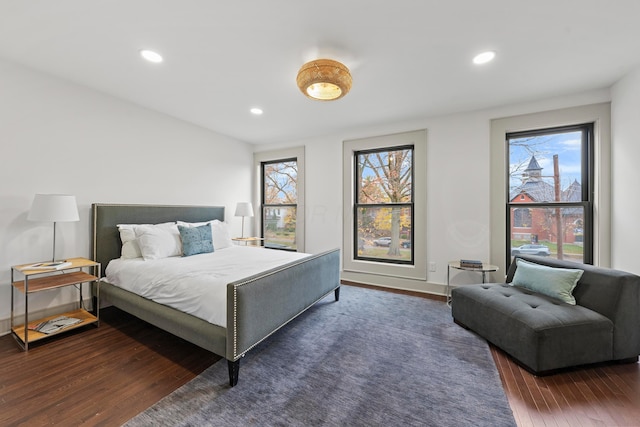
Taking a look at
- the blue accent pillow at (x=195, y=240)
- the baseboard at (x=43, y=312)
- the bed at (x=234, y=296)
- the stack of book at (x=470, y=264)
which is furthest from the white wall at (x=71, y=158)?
the stack of book at (x=470, y=264)

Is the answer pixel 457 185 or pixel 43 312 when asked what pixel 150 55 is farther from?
pixel 457 185

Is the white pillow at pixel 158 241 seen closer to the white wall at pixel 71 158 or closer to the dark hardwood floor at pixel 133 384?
the white wall at pixel 71 158

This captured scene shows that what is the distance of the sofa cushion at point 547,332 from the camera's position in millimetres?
1818

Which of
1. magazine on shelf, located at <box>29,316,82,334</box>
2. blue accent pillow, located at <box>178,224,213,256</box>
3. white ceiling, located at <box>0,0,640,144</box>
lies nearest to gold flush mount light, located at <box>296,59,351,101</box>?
white ceiling, located at <box>0,0,640,144</box>

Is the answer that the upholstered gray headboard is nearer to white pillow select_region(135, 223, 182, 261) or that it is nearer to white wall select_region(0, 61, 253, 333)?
white wall select_region(0, 61, 253, 333)

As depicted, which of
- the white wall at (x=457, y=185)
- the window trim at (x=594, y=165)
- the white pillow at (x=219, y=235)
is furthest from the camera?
the white pillow at (x=219, y=235)

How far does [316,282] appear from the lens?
277 centimetres

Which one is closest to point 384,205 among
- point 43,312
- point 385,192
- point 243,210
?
point 385,192

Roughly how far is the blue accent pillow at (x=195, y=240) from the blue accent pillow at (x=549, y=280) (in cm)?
356

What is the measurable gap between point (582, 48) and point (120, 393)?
4350 mm

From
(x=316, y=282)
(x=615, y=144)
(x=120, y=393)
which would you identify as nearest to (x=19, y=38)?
(x=120, y=393)

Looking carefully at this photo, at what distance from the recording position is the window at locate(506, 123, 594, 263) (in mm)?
3004

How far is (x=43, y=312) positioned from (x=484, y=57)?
4.90m

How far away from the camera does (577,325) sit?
1863mm
